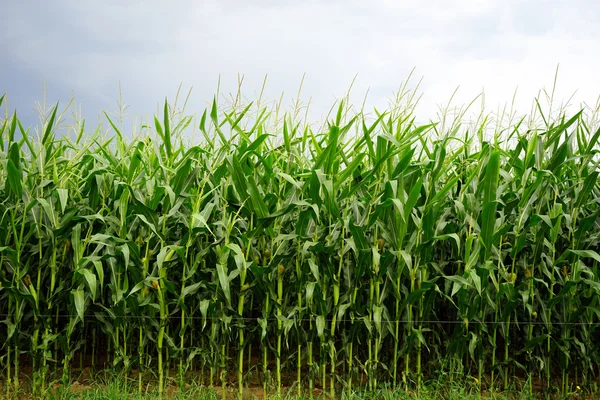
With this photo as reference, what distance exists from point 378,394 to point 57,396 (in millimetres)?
2295

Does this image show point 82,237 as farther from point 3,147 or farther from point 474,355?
point 474,355

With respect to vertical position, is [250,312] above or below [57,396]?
above

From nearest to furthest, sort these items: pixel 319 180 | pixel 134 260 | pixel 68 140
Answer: pixel 319 180, pixel 134 260, pixel 68 140

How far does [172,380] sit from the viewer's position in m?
4.05

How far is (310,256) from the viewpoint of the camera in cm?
373

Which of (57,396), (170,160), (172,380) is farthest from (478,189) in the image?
(57,396)

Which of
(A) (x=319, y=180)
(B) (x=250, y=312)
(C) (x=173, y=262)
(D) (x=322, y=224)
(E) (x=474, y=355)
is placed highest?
(A) (x=319, y=180)

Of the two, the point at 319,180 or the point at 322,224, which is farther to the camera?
the point at 322,224

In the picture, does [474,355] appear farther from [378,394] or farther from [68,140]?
[68,140]

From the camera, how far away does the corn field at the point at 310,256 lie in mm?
3688

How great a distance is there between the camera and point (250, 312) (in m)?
4.10

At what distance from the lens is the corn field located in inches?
145

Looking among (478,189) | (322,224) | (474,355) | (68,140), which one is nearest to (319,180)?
(322,224)

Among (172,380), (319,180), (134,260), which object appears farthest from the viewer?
(172,380)
